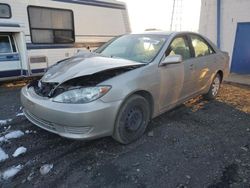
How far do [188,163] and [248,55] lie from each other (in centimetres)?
796

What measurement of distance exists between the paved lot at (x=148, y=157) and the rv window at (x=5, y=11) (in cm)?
342

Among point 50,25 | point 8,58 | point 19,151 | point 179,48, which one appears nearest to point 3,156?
point 19,151

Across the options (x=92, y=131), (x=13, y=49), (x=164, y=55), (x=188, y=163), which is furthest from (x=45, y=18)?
(x=188, y=163)

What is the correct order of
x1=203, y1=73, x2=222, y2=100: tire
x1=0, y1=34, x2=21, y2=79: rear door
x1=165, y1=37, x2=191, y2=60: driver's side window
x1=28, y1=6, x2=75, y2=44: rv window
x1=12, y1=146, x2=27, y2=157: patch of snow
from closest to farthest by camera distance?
x1=12, y1=146, x2=27, y2=157: patch of snow
x1=165, y1=37, x2=191, y2=60: driver's side window
x1=203, y1=73, x2=222, y2=100: tire
x1=0, y1=34, x2=21, y2=79: rear door
x1=28, y1=6, x2=75, y2=44: rv window

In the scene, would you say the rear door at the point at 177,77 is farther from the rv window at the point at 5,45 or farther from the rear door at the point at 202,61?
the rv window at the point at 5,45

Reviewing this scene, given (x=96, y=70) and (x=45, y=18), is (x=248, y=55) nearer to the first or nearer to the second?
(x=45, y=18)

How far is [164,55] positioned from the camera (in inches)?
168

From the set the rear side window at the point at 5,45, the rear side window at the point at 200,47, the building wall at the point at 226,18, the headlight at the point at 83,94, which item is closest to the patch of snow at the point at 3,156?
the headlight at the point at 83,94

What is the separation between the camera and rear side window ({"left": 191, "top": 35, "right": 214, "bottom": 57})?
5207 mm

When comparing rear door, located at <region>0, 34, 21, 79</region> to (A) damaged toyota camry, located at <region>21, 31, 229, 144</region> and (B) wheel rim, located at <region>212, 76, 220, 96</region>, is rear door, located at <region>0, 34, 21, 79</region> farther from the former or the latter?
(B) wheel rim, located at <region>212, 76, 220, 96</region>

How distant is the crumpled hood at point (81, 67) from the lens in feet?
11.8

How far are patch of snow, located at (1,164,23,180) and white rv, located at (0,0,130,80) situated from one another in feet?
14.5

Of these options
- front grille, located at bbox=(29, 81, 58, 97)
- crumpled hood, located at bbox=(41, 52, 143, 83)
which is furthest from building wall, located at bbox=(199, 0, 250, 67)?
front grille, located at bbox=(29, 81, 58, 97)

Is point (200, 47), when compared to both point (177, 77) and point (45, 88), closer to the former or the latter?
point (177, 77)
